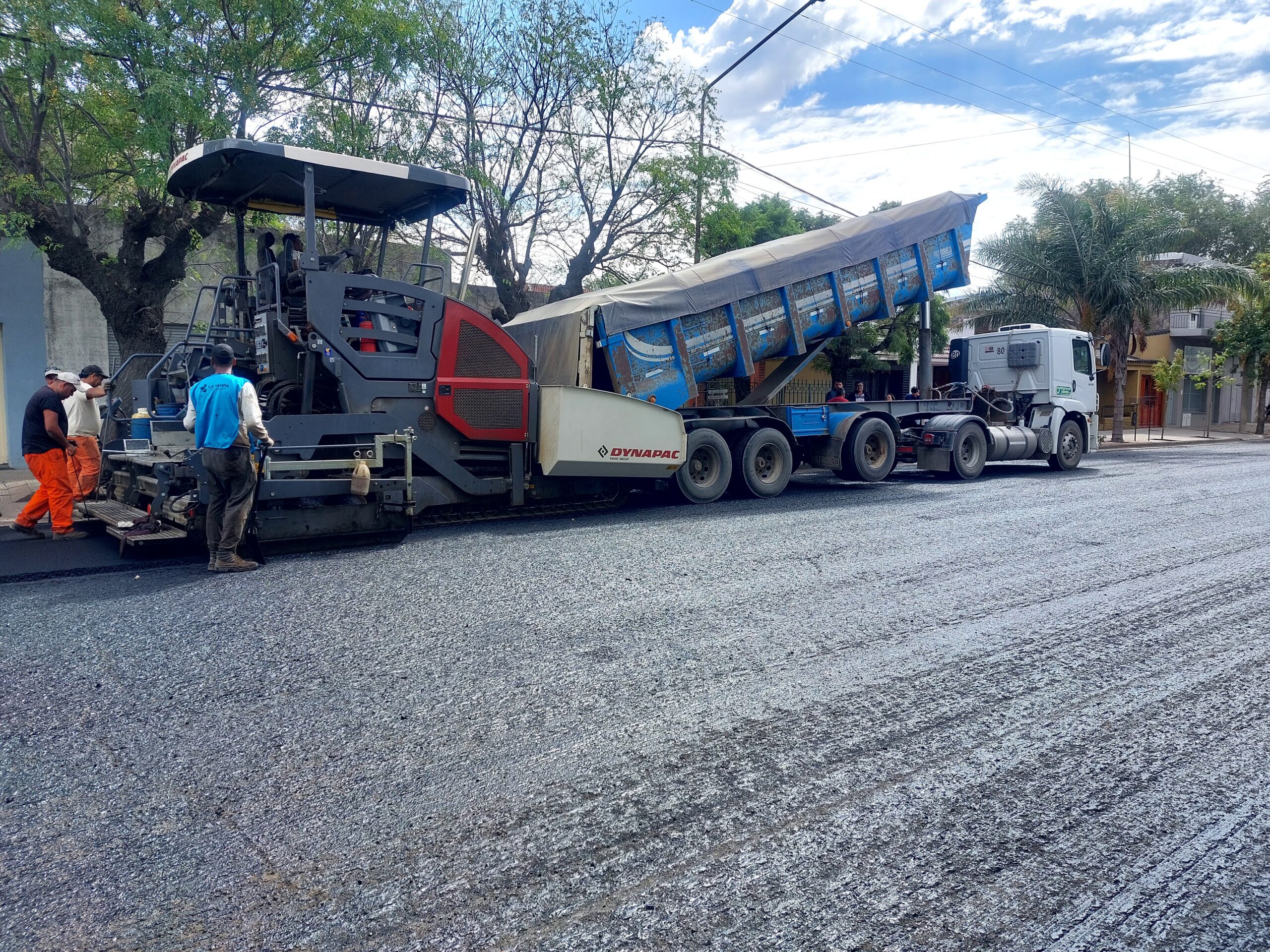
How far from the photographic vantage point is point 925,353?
1380cm

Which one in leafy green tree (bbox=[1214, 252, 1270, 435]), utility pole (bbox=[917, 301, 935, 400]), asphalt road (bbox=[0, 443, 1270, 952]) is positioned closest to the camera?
asphalt road (bbox=[0, 443, 1270, 952])

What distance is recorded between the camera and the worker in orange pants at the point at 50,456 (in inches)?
327

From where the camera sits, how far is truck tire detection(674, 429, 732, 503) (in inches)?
419

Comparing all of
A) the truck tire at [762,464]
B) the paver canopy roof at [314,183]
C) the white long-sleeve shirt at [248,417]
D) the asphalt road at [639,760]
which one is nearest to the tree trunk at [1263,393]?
the truck tire at [762,464]

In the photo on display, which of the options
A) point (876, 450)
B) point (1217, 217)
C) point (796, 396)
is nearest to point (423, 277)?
point (796, 396)

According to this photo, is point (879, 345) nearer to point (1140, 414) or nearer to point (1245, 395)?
point (1245, 395)

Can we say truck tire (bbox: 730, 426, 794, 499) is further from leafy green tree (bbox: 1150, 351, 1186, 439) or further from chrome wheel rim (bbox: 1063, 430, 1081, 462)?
leafy green tree (bbox: 1150, 351, 1186, 439)

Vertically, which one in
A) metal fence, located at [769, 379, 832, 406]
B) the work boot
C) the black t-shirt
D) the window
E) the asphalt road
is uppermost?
the window

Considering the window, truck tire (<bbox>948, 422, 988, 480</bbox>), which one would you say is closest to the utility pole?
truck tire (<bbox>948, 422, 988, 480</bbox>)

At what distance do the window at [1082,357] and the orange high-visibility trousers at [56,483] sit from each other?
1510 cm

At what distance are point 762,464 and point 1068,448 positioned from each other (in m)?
7.22

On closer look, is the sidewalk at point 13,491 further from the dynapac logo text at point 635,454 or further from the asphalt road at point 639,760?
the dynapac logo text at point 635,454

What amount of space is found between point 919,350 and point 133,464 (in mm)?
10655

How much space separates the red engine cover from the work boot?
241 cm
